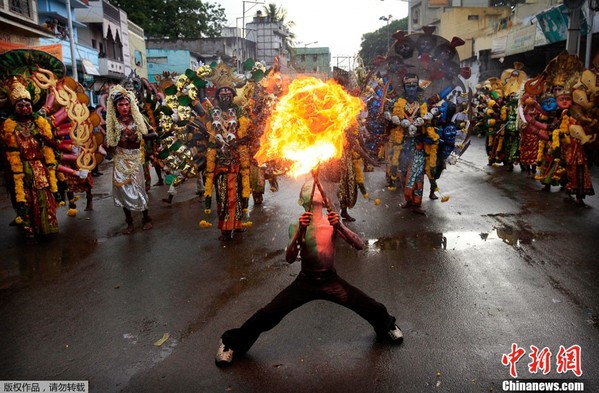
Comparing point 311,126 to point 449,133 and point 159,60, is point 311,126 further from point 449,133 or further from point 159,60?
point 159,60

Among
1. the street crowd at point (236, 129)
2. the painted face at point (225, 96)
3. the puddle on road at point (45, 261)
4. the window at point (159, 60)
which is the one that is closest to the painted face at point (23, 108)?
the street crowd at point (236, 129)

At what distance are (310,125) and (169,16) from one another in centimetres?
4552

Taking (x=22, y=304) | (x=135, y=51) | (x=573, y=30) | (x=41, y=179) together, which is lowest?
(x=22, y=304)

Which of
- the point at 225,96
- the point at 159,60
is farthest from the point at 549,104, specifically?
the point at 159,60

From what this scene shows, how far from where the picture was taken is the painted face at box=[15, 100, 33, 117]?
22.5 feet

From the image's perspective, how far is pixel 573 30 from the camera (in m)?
12.0

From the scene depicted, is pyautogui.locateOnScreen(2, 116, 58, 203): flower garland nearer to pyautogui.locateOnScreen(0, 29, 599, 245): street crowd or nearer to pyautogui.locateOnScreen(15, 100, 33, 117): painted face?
pyautogui.locateOnScreen(0, 29, 599, 245): street crowd

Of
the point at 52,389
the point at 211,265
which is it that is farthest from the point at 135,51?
the point at 52,389

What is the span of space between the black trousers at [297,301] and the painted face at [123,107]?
4.83m

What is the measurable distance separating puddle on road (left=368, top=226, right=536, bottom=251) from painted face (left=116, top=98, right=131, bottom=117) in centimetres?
420

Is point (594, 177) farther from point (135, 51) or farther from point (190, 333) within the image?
point (135, 51)

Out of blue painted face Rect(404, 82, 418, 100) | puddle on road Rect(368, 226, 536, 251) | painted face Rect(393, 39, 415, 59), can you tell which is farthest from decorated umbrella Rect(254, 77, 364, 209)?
blue painted face Rect(404, 82, 418, 100)

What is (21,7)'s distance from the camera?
1938 centimetres

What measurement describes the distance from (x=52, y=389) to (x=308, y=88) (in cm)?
291
